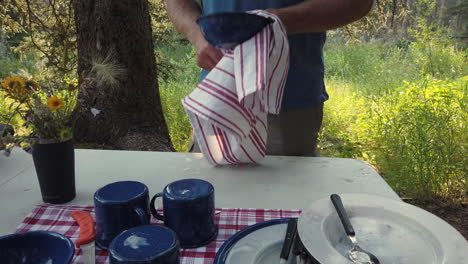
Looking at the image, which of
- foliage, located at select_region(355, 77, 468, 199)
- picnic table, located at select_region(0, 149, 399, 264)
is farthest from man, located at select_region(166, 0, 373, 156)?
foliage, located at select_region(355, 77, 468, 199)

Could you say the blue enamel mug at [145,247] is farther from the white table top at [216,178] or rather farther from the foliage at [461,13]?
the foliage at [461,13]

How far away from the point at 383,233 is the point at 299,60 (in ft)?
2.50

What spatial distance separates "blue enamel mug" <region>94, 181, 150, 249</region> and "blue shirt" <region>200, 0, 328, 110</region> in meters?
0.74

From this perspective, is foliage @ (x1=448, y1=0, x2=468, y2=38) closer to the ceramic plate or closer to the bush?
the bush

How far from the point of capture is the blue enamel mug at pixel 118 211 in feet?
2.19

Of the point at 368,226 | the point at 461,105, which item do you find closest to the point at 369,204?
the point at 368,226

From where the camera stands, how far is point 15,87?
76 centimetres

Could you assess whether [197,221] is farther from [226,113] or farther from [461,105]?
[461,105]

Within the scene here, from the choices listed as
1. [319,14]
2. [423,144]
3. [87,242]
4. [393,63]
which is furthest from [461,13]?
[87,242]

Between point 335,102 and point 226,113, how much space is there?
152 inches

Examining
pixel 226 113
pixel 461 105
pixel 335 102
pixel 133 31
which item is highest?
pixel 133 31

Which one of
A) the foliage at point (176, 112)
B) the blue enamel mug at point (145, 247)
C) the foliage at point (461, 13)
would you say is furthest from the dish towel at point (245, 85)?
the foliage at point (461, 13)

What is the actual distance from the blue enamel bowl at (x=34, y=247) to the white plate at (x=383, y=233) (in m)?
0.38

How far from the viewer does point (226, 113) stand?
0.91 metres
